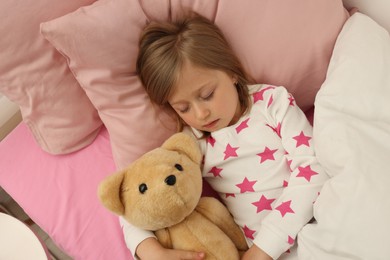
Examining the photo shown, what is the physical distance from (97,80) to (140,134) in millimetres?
159

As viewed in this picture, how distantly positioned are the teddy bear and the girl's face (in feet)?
0.20

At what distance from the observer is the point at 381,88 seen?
79 cm

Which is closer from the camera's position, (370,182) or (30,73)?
(370,182)

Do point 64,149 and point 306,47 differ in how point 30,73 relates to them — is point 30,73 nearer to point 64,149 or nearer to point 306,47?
point 64,149

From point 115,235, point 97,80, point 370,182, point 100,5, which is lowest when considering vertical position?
point 115,235

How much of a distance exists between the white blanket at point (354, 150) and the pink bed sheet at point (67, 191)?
462 millimetres

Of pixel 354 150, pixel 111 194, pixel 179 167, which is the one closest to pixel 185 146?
pixel 179 167

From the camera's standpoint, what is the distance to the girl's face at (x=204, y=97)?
0.85 meters

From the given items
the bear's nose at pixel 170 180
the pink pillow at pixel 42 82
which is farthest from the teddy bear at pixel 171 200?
the pink pillow at pixel 42 82

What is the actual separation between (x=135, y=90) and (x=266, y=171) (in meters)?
0.36

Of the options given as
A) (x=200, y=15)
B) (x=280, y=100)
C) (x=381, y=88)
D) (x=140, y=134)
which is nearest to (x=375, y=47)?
(x=381, y=88)

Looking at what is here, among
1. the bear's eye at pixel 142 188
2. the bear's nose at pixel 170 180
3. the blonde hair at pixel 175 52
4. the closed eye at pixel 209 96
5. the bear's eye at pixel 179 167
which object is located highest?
the blonde hair at pixel 175 52

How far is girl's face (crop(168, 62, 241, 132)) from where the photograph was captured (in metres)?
0.85

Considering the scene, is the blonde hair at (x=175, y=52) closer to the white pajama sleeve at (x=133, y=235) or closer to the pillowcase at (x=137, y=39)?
the pillowcase at (x=137, y=39)
